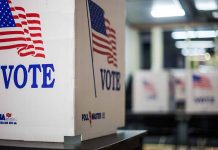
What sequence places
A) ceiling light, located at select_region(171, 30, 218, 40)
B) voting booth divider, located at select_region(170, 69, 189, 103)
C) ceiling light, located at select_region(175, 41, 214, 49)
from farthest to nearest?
1. ceiling light, located at select_region(175, 41, 214, 49)
2. ceiling light, located at select_region(171, 30, 218, 40)
3. voting booth divider, located at select_region(170, 69, 189, 103)

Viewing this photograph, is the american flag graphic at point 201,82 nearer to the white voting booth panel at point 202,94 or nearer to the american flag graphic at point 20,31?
the white voting booth panel at point 202,94

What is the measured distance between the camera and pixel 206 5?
4.91 meters

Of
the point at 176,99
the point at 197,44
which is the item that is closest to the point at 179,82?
the point at 176,99

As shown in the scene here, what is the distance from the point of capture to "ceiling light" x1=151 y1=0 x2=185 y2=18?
4.54 m

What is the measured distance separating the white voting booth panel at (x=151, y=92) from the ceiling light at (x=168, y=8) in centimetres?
88

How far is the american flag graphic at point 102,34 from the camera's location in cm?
84

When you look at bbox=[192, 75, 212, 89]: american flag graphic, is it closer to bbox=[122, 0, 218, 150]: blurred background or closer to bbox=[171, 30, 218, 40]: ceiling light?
bbox=[122, 0, 218, 150]: blurred background

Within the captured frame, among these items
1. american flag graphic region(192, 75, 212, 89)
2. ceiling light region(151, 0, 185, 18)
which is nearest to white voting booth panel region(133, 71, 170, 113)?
american flag graphic region(192, 75, 212, 89)

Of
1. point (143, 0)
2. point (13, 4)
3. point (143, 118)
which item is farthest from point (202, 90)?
point (13, 4)

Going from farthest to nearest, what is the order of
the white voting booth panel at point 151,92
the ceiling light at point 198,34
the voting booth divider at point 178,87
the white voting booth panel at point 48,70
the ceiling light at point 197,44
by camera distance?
the ceiling light at point 197,44, the ceiling light at point 198,34, the voting booth divider at point 178,87, the white voting booth panel at point 151,92, the white voting booth panel at point 48,70

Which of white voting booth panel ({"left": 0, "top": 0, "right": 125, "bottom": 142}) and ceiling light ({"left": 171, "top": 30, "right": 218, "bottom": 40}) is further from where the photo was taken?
ceiling light ({"left": 171, "top": 30, "right": 218, "bottom": 40})

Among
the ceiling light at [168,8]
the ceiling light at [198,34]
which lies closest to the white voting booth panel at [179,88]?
the ceiling light at [168,8]

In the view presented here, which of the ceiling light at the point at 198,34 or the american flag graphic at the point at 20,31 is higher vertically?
the ceiling light at the point at 198,34

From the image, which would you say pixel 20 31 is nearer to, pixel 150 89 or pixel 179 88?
pixel 150 89
